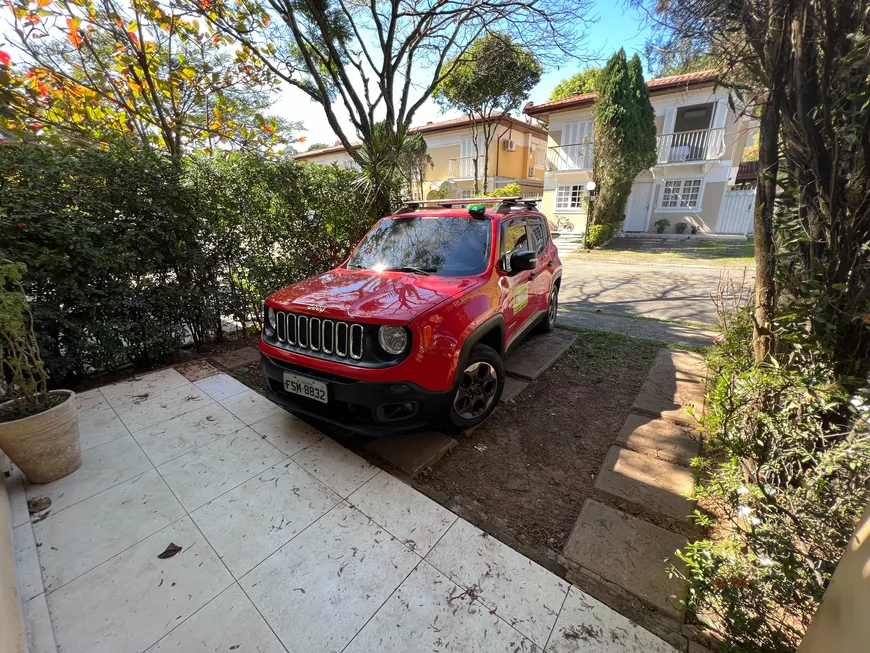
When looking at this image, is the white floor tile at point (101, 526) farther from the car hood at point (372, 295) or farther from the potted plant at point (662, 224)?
the potted plant at point (662, 224)

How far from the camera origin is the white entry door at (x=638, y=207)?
16109mm

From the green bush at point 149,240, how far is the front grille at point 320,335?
230cm

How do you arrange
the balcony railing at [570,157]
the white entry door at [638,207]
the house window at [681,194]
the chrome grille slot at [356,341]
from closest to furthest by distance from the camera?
the chrome grille slot at [356,341] < the house window at [681,194] < the balcony railing at [570,157] < the white entry door at [638,207]

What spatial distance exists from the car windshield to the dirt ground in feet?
4.68

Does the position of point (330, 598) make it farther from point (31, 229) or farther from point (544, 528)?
point (31, 229)

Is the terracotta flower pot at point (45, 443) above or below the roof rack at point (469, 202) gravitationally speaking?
below

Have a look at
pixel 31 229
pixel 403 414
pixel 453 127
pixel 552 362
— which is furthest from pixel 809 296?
pixel 453 127

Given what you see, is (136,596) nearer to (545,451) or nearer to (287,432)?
(287,432)

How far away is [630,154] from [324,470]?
595 inches

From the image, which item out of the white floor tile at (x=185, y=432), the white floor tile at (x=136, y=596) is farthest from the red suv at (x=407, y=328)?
the white floor tile at (x=136, y=596)

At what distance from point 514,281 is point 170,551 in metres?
3.13

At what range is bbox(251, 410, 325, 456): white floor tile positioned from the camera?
9.14 ft

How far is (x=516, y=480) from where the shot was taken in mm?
2471

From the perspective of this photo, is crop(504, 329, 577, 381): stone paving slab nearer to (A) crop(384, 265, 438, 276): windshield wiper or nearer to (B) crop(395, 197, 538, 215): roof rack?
(A) crop(384, 265, 438, 276): windshield wiper
